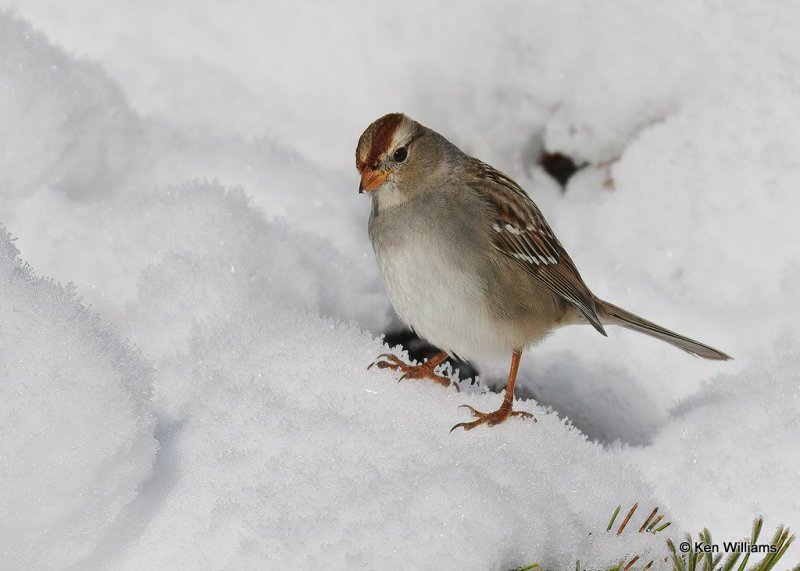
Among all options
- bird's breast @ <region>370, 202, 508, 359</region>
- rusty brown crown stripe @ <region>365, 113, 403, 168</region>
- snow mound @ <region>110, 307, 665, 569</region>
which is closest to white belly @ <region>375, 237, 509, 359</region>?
bird's breast @ <region>370, 202, 508, 359</region>

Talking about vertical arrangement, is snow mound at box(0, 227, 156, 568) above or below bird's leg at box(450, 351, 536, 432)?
below

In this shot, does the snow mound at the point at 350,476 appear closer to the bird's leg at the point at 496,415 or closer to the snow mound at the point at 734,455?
the bird's leg at the point at 496,415

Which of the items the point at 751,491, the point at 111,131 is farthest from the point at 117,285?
the point at 751,491

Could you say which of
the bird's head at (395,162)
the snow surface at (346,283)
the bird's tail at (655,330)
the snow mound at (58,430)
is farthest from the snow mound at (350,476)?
the bird's tail at (655,330)

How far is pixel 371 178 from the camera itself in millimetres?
3346

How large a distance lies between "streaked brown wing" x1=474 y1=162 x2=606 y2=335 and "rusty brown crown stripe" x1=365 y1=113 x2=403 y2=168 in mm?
411

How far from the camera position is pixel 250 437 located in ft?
8.41

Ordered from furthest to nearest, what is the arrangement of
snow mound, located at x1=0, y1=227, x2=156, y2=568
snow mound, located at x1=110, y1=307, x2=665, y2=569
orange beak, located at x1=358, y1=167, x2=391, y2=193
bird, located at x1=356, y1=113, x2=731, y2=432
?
1. orange beak, located at x1=358, y1=167, x2=391, y2=193
2. bird, located at x1=356, y1=113, x2=731, y2=432
3. snow mound, located at x1=110, y1=307, x2=665, y2=569
4. snow mound, located at x1=0, y1=227, x2=156, y2=568

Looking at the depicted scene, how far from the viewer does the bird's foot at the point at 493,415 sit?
9.41 feet

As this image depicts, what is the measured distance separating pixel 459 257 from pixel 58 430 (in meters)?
1.58

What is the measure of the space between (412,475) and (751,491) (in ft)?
4.75

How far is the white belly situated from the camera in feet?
10.4

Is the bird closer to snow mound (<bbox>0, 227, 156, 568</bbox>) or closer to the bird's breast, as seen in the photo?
the bird's breast

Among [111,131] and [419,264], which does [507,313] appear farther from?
[111,131]
